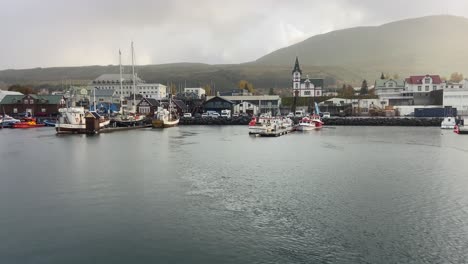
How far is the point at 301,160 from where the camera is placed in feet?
69.0

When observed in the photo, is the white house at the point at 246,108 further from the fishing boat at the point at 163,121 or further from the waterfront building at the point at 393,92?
the waterfront building at the point at 393,92

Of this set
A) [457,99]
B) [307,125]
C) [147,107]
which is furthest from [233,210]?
[457,99]

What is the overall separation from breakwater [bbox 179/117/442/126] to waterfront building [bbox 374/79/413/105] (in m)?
17.5

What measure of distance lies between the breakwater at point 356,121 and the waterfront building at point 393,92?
1750 cm

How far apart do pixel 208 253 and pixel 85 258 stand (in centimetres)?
238

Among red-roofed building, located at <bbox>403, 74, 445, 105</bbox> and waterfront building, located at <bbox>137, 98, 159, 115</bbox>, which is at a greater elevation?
red-roofed building, located at <bbox>403, 74, 445, 105</bbox>

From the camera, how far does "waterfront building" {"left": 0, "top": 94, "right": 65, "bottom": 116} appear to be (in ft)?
206

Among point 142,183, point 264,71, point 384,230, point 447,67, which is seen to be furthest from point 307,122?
point 447,67

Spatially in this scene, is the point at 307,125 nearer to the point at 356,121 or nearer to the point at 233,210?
the point at 356,121

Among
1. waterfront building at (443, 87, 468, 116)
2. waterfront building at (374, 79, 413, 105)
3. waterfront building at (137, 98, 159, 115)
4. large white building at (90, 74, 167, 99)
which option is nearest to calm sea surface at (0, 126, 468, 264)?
waterfront building at (137, 98, 159, 115)

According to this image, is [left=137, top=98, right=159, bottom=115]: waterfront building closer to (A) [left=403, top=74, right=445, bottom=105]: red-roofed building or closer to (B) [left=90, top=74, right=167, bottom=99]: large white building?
(B) [left=90, top=74, right=167, bottom=99]: large white building

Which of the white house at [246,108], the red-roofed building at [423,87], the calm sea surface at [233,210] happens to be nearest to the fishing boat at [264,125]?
the calm sea surface at [233,210]

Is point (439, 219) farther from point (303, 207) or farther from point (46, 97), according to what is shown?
point (46, 97)

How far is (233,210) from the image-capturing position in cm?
1120
